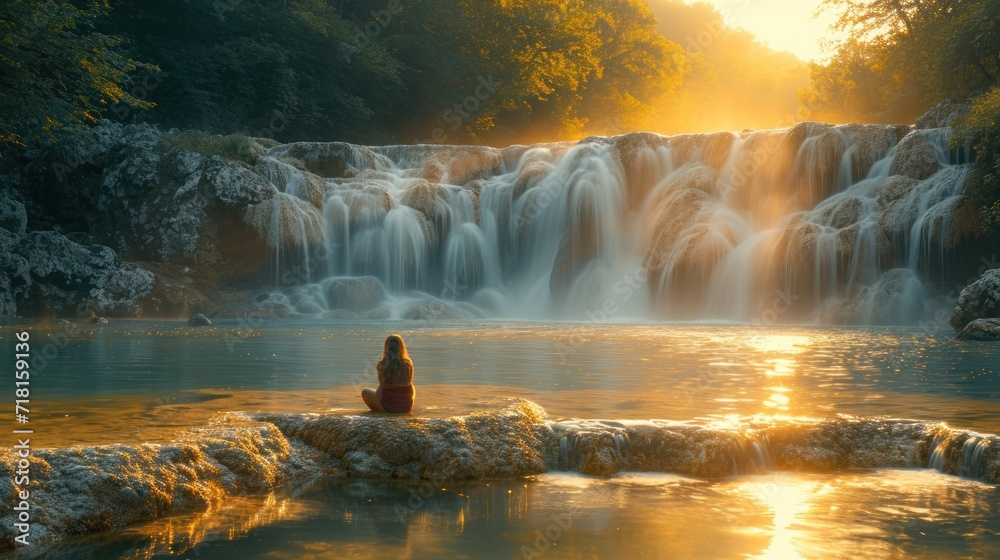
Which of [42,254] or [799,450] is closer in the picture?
[799,450]

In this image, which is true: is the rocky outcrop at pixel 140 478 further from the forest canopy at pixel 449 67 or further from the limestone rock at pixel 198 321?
the forest canopy at pixel 449 67

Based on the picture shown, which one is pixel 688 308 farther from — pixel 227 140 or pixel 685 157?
pixel 227 140

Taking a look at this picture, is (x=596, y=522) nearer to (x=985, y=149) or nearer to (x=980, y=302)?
(x=980, y=302)

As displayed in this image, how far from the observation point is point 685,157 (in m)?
33.6

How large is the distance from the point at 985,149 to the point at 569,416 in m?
21.6

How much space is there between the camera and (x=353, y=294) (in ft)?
97.8

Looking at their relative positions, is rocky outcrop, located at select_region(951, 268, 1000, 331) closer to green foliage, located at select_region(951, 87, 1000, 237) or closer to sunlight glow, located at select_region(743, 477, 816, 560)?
green foliage, located at select_region(951, 87, 1000, 237)

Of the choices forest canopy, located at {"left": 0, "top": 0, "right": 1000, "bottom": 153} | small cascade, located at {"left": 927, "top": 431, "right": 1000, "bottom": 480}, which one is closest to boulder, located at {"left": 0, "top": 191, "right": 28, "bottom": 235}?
forest canopy, located at {"left": 0, "top": 0, "right": 1000, "bottom": 153}

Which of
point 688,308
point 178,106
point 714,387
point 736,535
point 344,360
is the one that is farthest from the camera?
point 178,106

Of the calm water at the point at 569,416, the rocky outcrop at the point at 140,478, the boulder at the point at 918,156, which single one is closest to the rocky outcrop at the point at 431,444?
the calm water at the point at 569,416

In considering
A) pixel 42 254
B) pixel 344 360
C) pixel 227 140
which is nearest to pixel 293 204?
pixel 227 140

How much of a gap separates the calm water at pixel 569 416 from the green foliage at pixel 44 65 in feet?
27.6

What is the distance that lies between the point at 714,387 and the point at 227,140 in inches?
1057

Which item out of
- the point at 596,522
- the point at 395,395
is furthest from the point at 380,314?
the point at 596,522
